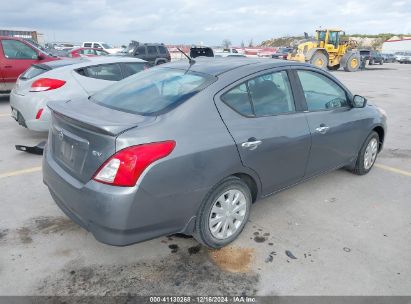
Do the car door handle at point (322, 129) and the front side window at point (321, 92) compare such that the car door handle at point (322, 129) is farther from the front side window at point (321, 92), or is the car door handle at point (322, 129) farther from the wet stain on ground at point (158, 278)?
the wet stain on ground at point (158, 278)

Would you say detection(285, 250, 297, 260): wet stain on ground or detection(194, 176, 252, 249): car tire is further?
detection(285, 250, 297, 260): wet stain on ground

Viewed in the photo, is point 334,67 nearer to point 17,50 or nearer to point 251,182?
point 17,50

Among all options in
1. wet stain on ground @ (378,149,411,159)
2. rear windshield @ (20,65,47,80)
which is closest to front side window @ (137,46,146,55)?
rear windshield @ (20,65,47,80)

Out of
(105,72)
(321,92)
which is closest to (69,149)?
(321,92)

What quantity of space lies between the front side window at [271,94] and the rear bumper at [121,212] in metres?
1.20

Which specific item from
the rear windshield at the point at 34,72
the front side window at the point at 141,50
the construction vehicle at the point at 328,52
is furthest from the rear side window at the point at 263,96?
the construction vehicle at the point at 328,52

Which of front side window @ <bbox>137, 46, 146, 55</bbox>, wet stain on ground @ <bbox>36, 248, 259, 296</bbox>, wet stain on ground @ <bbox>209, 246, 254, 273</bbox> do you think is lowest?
wet stain on ground @ <bbox>36, 248, 259, 296</bbox>

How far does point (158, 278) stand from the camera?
268 cm

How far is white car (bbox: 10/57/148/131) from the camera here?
18.5 feet

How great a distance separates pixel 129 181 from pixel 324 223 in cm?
211

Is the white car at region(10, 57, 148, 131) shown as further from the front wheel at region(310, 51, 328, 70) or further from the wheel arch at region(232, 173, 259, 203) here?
the front wheel at region(310, 51, 328, 70)

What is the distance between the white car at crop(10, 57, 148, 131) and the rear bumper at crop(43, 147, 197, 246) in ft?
11.1

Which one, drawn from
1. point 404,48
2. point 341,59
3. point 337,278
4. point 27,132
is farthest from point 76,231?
point 404,48

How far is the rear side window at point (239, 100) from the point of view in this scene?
296 centimetres
